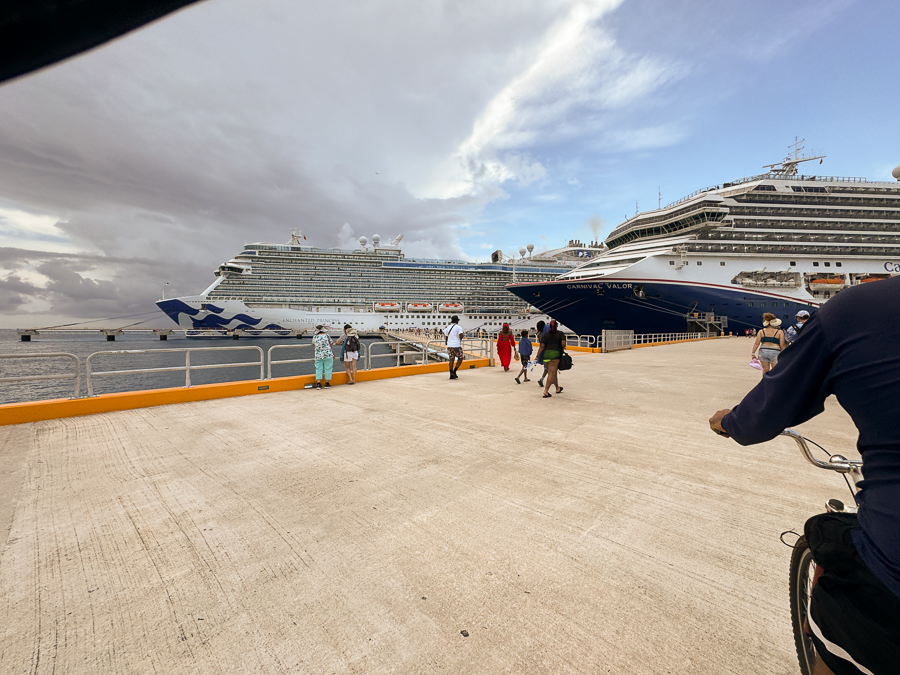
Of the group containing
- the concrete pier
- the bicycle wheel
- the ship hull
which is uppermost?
the ship hull

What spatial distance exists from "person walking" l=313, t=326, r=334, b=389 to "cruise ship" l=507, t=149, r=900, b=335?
2175cm

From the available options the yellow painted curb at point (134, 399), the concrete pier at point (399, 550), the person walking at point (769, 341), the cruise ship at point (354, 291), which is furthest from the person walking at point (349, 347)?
the cruise ship at point (354, 291)

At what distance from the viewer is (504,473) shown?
120 inches

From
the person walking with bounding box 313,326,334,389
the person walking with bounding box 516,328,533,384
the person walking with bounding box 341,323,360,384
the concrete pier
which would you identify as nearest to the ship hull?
the person walking with bounding box 516,328,533,384

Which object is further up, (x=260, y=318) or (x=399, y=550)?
(x=260, y=318)

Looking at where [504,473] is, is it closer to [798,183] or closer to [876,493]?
[876,493]

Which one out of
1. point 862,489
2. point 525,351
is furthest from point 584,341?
point 862,489

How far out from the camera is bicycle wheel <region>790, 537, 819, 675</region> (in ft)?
3.76

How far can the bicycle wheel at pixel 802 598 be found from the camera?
3.76 feet

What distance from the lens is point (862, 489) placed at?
0.98 metres

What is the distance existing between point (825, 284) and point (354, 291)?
169ft

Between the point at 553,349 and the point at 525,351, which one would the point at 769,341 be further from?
the point at 525,351

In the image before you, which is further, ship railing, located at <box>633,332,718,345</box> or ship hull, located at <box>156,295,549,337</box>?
ship hull, located at <box>156,295,549,337</box>

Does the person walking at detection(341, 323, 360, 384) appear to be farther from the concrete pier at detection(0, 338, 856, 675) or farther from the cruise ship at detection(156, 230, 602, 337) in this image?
the cruise ship at detection(156, 230, 602, 337)
